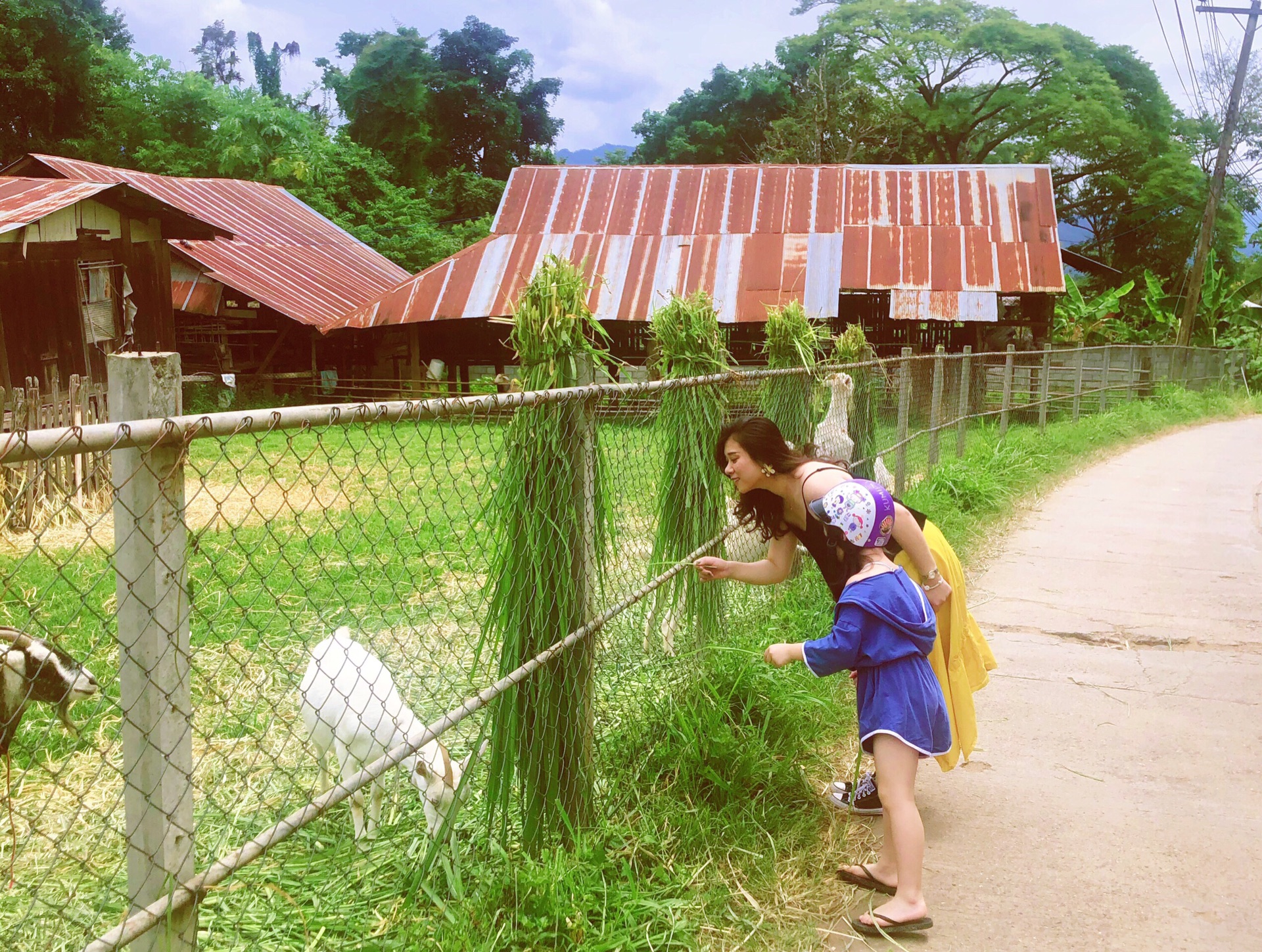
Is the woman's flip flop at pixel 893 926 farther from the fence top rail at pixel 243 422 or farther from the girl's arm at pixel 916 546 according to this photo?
the fence top rail at pixel 243 422

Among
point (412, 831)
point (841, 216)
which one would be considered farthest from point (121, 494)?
point (841, 216)

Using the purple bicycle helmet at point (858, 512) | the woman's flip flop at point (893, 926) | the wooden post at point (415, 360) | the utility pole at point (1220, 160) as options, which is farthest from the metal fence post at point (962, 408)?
the utility pole at point (1220, 160)

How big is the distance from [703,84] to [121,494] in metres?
45.3

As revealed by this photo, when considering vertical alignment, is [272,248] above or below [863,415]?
above

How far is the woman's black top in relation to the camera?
361cm

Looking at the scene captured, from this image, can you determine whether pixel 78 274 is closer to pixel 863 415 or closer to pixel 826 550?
pixel 863 415

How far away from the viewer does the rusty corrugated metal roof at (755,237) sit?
1972cm

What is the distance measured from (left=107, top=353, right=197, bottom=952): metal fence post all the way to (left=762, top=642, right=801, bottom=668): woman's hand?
6.01 feet

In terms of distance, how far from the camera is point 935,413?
405 inches

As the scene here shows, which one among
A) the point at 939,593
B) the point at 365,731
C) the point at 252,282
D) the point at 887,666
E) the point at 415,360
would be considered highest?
the point at 252,282

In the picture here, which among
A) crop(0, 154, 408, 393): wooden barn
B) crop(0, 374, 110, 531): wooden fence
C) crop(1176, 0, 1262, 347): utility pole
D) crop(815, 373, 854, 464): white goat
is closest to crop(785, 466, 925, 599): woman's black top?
crop(815, 373, 854, 464): white goat

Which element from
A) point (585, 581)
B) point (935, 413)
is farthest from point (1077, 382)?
point (585, 581)

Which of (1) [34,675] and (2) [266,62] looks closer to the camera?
(1) [34,675]

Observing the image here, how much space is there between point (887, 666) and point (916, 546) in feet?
1.75
